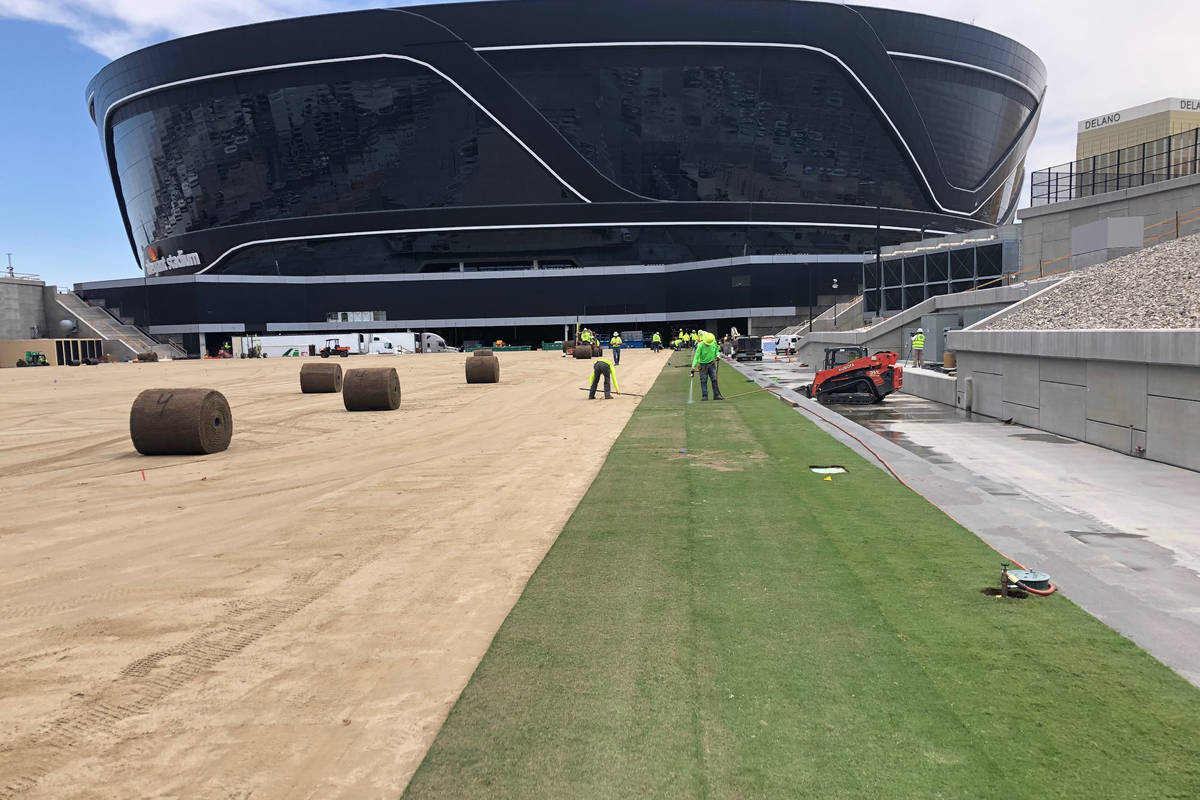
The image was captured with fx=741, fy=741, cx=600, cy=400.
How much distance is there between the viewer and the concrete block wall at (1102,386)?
10.8 meters

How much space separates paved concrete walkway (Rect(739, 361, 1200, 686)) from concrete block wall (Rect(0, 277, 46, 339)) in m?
93.6

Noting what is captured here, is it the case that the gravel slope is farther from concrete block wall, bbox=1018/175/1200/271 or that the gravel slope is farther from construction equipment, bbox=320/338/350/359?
construction equipment, bbox=320/338/350/359

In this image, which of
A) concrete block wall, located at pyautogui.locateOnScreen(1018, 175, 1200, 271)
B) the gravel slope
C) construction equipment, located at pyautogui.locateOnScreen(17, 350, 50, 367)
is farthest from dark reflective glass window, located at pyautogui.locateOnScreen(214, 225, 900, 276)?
the gravel slope

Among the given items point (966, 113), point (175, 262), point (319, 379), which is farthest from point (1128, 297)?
point (175, 262)

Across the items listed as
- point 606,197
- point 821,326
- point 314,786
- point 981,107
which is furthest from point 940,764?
point 981,107

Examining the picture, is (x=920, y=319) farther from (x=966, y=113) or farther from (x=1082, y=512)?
(x=966, y=113)

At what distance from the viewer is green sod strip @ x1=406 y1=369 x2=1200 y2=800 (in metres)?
3.50

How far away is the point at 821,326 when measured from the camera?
68.0 meters

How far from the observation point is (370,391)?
2180 cm

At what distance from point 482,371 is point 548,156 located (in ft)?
202

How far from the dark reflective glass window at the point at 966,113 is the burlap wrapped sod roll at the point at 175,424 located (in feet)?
304

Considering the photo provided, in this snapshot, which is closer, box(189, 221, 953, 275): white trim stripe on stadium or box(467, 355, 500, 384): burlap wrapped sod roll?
box(467, 355, 500, 384): burlap wrapped sod roll

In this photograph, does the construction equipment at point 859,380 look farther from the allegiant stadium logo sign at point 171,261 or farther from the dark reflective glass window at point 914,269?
the allegiant stadium logo sign at point 171,261

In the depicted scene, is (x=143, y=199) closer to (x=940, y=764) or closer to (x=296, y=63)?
(x=296, y=63)
